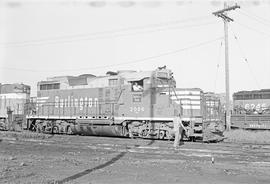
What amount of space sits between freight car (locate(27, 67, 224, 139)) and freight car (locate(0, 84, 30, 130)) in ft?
7.10

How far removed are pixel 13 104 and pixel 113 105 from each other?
37.5 feet

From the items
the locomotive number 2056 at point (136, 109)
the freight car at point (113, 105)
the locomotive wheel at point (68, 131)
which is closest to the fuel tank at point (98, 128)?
the freight car at point (113, 105)

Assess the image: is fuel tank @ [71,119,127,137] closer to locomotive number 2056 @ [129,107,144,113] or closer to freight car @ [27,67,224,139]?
freight car @ [27,67,224,139]

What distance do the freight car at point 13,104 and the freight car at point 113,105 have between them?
2164mm

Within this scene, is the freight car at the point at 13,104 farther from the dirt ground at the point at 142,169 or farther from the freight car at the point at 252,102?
the freight car at the point at 252,102

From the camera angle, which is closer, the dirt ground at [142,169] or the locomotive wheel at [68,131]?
the dirt ground at [142,169]

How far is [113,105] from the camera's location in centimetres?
1922

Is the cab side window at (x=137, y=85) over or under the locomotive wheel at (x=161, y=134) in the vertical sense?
over

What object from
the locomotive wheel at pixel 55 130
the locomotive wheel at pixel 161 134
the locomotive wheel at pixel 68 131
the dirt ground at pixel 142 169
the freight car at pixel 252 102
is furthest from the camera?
the freight car at pixel 252 102

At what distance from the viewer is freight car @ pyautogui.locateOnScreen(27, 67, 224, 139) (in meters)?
17.3

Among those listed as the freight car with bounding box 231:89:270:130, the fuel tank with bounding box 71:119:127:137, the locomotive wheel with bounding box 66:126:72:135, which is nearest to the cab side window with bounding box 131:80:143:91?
the fuel tank with bounding box 71:119:127:137

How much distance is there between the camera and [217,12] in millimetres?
26719

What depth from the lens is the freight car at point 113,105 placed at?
1734 centimetres

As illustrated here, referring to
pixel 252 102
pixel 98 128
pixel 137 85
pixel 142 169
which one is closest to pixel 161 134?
pixel 137 85
